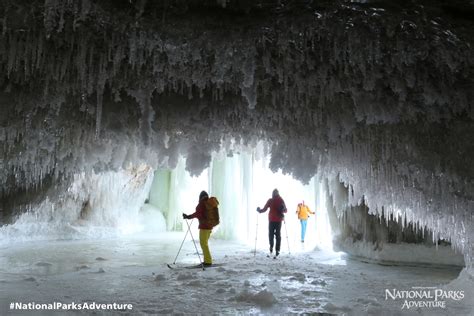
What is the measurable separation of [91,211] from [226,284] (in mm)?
12942

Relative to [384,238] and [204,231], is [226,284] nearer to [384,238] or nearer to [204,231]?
[204,231]

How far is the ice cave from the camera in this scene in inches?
132

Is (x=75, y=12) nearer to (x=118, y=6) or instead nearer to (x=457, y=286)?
(x=118, y=6)

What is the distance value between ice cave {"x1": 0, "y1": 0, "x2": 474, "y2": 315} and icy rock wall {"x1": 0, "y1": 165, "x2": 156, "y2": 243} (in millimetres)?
5957

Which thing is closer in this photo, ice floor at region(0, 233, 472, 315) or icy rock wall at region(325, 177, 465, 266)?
ice floor at region(0, 233, 472, 315)

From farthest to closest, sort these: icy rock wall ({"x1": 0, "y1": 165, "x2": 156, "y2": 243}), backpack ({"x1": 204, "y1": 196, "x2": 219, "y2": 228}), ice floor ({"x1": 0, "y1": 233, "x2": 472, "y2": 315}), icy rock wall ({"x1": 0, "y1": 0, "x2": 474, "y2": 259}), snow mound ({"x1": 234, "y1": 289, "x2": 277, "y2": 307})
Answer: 1. icy rock wall ({"x1": 0, "y1": 165, "x2": 156, "y2": 243})
2. backpack ({"x1": 204, "y1": 196, "x2": 219, "y2": 228})
3. snow mound ({"x1": 234, "y1": 289, "x2": 277, "y2": 307})
4. ice floor ({"x1": 0, "y1": 233, "x2": 472, "y2": 315})
5. icy rock wall ({"x1": 0, "y1": 0, "x2": 474, "y2": 259})

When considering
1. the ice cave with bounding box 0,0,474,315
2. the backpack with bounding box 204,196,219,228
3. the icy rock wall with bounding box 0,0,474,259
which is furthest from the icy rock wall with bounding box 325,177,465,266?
the backpack with bounding box 204,196,219,228

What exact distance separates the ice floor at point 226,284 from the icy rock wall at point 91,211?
5923 mm

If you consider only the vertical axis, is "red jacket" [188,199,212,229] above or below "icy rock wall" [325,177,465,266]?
above

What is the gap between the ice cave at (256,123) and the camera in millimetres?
3344

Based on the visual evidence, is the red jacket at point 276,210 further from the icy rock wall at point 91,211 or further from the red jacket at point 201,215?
the icy rock wall at point 91,211

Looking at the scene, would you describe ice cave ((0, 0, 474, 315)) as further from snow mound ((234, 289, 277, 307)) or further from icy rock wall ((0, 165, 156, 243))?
icy rock wall ((0, 165, 156, 243))

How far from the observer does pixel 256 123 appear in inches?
225

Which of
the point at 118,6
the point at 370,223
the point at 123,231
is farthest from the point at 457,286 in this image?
the point at 123,231
